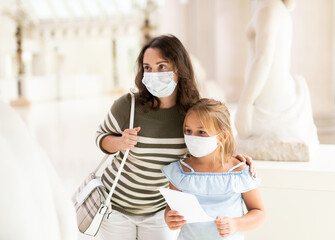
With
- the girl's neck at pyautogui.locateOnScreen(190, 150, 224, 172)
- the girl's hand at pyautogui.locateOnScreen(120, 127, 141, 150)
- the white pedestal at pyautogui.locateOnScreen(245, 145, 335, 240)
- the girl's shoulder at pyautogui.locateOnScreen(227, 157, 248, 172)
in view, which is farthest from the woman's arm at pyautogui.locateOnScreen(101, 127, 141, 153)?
the white pedestal at pyautogui.locateOnScreen(245, 145, 335, 240)

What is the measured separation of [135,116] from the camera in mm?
2412

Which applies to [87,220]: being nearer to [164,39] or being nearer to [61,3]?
[164,39]

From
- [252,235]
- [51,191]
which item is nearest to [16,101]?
[252,235]

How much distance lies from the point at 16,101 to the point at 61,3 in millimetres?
20650

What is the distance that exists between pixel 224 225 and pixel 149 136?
2.10 feet

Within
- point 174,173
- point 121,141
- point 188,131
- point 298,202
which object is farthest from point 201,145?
point 298,202

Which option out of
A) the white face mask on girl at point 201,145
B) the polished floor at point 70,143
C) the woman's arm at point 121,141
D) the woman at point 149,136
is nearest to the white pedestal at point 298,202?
the woman at point 149,136

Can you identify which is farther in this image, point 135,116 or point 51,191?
point 135,116

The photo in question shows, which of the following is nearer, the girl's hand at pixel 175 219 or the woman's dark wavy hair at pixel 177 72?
the girl's hand at pixel 175 219

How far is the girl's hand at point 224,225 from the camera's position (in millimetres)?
2010

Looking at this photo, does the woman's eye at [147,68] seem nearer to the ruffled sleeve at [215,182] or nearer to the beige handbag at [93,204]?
the beige handbag at [93,204]

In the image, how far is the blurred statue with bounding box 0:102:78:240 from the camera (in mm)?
1341

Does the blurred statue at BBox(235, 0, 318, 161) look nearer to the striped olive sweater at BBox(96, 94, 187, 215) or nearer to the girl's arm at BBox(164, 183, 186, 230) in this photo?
the striped olive sweater at BBox(96, 94, 187, 215)

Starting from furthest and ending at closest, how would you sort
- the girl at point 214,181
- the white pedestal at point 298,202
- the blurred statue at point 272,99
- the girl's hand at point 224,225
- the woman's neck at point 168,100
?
the blurred statue at point 272,99, the white pedestal at point 298,202, the woman's neck at point 168,100, the girl at point 214,181, the girl's hand at point 224,225
